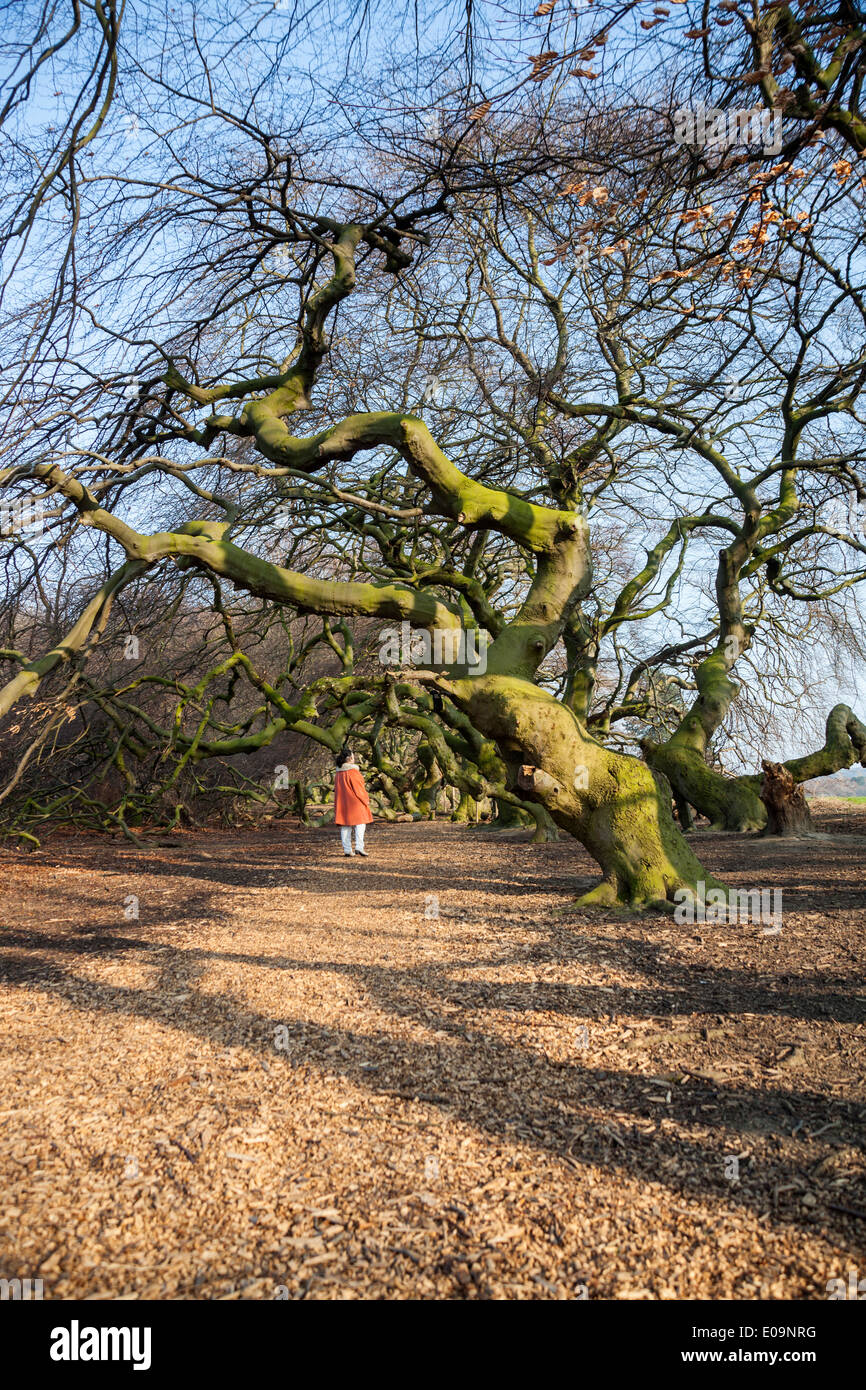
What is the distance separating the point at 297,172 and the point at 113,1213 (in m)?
5.77

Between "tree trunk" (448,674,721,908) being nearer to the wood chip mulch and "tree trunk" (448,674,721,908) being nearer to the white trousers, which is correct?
the wood chip mulch

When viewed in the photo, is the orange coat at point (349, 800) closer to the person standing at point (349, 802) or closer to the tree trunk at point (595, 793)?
the person standing at point (349, 802)

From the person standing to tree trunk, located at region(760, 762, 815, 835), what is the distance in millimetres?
4769

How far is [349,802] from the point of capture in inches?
395

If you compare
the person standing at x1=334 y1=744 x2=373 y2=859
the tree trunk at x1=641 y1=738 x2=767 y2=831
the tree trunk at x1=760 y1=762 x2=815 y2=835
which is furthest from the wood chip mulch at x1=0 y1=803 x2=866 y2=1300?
the tree trunk at x1=641 y1=738 x2=767 y2=831

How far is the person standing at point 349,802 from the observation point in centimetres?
996

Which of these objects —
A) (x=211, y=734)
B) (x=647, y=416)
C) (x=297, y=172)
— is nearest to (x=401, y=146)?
(x=297, y=172)

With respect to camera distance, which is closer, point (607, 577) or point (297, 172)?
point (297, 172)

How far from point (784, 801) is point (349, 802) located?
5.11 meters

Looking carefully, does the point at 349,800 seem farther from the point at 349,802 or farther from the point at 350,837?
the point at 350,837

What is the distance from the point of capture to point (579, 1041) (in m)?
3.40

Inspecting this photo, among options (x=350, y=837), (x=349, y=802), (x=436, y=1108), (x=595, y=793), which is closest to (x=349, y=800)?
(x=349, y=802)
